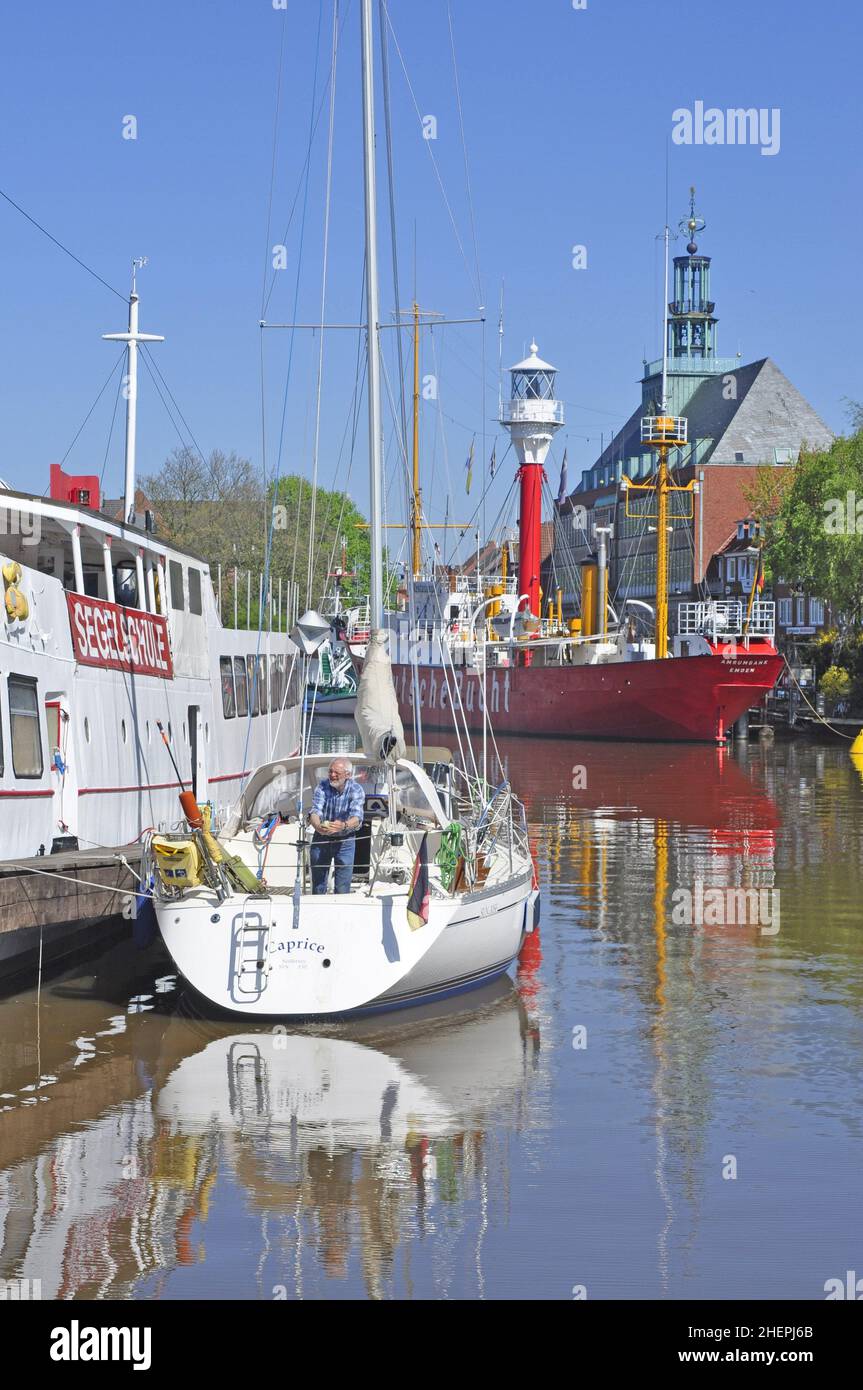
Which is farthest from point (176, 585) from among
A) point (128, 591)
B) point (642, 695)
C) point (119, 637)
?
point (642, 695)

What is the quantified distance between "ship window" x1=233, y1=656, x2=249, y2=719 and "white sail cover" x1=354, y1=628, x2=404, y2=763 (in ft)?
38.0

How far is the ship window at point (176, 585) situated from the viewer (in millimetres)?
24672

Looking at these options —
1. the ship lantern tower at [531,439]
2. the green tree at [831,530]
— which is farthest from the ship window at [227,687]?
the ship lantern tower at [531,439]

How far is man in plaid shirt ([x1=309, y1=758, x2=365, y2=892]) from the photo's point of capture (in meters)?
16.2

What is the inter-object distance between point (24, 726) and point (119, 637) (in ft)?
12.4

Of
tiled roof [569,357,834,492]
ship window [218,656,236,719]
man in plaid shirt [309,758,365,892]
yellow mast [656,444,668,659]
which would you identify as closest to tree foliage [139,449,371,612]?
yellow mast [656,444,668,659]

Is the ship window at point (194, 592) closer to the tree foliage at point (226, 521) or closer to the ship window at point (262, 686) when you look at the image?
the ship window at point (262, 686)

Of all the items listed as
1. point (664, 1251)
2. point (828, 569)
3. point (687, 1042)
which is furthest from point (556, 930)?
point (828, 569)

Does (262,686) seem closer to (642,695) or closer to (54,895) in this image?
(54,895)

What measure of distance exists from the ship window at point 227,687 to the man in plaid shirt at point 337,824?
11.9 metres

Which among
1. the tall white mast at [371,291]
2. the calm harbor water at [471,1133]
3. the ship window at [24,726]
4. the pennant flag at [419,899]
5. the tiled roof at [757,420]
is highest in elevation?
the tiled roof at [757,420]

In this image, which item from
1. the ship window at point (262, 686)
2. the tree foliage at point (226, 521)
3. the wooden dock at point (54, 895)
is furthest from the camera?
the tree foliage at point (226, 521)

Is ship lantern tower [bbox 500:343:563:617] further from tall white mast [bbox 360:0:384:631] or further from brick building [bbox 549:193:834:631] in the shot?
tall white mast [bbox 360:0:384:631]
